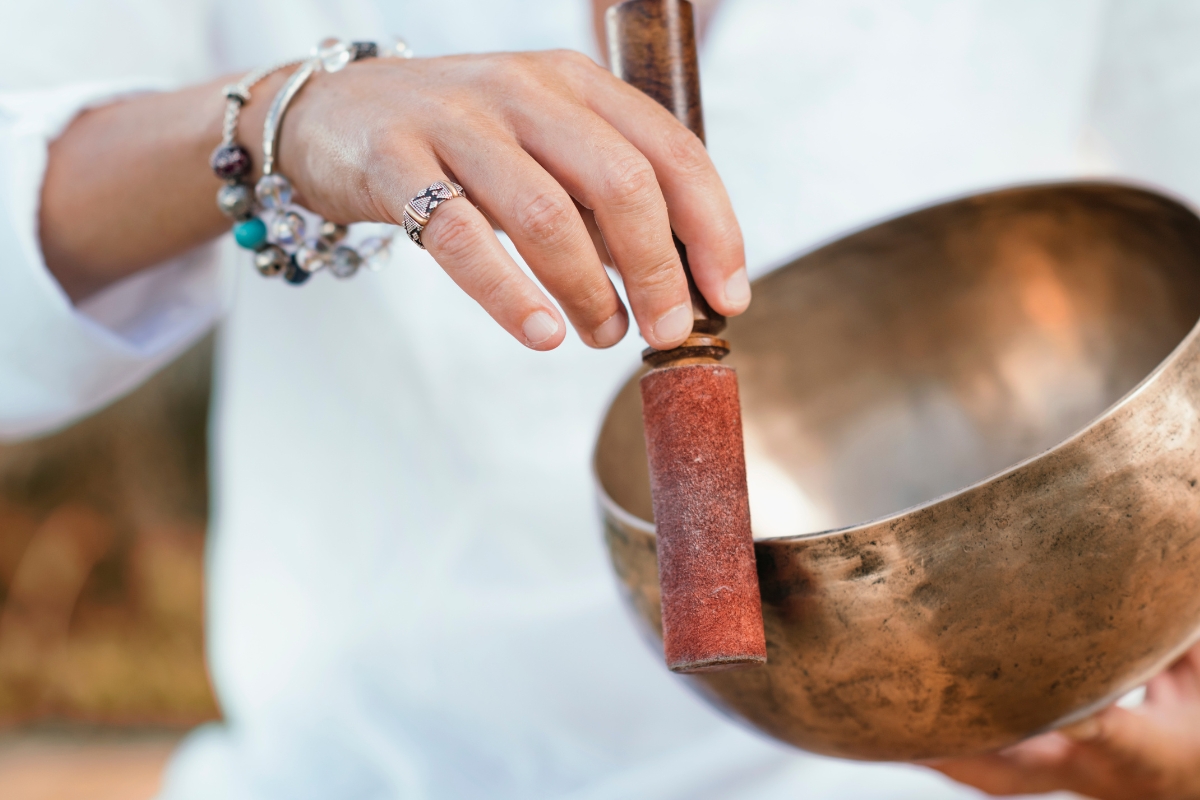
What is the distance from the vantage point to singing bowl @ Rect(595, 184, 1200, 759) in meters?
0.38

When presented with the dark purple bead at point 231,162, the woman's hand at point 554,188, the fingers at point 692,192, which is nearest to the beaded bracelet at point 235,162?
the dark purple bead at point 231,162

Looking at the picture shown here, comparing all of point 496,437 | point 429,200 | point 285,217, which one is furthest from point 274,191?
point 496,437

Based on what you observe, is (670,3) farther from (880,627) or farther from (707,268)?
(880,627)

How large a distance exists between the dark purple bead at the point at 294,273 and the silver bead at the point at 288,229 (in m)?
0.02

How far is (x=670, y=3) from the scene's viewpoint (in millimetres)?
451

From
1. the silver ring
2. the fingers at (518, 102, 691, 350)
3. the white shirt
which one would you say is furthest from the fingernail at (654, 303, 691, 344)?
the white shirt

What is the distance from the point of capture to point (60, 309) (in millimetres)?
680

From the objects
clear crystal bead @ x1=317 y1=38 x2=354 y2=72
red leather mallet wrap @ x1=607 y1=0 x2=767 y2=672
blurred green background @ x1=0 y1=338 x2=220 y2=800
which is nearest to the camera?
red leather mallet wrap @ x1=607 y1=0 x2=767 y2=672

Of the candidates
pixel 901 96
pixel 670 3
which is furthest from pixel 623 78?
pixel 901 96

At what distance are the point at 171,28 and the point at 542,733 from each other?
73cm

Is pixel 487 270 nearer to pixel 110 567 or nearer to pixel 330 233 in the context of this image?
pixel 330 233

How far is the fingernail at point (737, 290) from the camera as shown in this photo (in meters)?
0.42

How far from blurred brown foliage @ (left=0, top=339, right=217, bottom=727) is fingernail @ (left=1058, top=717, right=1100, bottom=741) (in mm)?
2382

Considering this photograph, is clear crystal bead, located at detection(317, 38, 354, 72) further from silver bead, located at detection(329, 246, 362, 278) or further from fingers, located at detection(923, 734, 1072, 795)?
fingers, located at detection(923, 734, 1072, 795)
